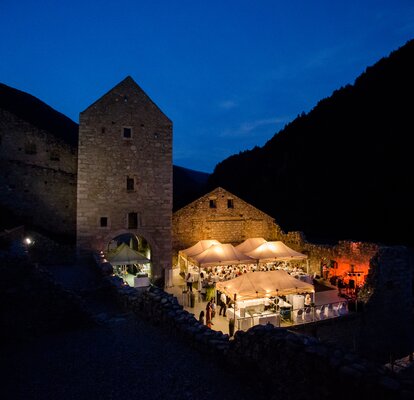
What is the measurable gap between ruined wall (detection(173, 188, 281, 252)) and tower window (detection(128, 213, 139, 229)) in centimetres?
320

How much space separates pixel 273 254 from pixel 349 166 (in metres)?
27.3

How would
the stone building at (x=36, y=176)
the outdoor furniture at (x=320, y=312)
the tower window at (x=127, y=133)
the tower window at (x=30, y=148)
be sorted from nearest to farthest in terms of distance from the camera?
1. the outdoor furniture at (x=320, y=312)
2. the tower window at (x=127, y=133)
3. the stone building at (x=36, y=176)
4. the tower window at (x=30, y=148)

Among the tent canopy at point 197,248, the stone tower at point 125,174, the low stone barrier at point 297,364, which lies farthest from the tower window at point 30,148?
the low stone barrier at point 297,364

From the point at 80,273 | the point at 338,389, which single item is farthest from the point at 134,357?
the point at 80,273

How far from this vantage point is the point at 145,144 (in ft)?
60.3

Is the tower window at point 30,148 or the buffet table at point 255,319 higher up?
the tower window at point 30,148

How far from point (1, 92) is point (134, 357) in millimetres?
71303

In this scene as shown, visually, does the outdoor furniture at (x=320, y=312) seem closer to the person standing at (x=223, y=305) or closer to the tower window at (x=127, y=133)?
the person standing at (x=223, y=305)

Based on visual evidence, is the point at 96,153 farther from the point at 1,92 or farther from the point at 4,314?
the point at 1,92

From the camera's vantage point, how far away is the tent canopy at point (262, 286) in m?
12.2

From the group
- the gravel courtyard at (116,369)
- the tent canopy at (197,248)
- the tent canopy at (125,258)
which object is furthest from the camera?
the tent canopy at (197,248)

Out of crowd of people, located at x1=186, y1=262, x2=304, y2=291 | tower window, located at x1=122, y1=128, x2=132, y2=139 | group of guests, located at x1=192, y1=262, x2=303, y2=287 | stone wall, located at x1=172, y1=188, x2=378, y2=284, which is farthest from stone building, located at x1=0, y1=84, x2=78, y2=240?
group of guests, located at x1=192, y1=262, x2=303, y2=287

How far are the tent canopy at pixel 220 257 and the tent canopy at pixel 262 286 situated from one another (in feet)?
11.3

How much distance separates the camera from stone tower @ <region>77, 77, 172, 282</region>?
17.4 meters
